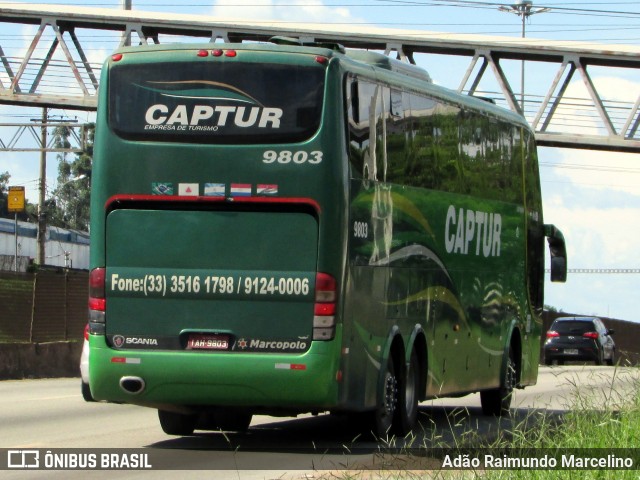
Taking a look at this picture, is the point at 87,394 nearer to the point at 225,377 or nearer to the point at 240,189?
the point at 225,377

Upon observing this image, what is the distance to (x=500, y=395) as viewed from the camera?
20.4 meters

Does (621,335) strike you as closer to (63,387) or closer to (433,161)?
(63,387)

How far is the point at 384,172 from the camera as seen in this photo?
15141 mm

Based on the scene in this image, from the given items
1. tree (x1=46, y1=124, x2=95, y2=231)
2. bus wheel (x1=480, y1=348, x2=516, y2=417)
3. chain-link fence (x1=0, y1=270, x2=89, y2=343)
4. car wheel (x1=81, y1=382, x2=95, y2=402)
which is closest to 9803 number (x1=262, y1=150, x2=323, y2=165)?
car wheel (x1=81, y1=382, x2=95, y2=402)

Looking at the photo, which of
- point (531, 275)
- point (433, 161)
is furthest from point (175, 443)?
point (531, 275)

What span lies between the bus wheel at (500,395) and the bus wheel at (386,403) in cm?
495

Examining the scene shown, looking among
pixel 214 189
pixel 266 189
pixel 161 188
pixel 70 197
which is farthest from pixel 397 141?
pixel 70 197

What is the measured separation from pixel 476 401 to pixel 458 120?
281 inches

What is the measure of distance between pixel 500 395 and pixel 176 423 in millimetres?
6234

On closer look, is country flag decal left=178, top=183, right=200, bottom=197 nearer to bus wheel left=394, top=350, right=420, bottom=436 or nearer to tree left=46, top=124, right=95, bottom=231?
bus wheel left=394, top=350, right=420, bottom=436

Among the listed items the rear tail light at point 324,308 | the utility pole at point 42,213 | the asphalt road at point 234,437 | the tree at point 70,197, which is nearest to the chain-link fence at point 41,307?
the asphalt road at point 234,437

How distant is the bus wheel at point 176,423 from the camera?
15477 mm

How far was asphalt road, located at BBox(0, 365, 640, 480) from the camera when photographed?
12555 mm

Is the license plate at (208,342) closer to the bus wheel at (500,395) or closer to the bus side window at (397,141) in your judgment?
the bus side window at (397,141)
